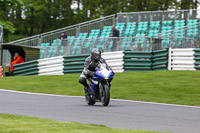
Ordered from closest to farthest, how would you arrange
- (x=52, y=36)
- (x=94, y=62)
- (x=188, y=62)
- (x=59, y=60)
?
(x=94, y=62) < (x=188, y=62) < (x=59, y=60) < (x=52, y=36)

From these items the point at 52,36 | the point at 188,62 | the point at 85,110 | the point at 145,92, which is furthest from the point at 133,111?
the point at 52,36

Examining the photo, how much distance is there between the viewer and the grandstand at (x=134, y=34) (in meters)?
23.2

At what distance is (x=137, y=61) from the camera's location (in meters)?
23.3

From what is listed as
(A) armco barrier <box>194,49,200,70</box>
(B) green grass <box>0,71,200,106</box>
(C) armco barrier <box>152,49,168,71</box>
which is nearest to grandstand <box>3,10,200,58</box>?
(C) armco barrier <box>152,49,168,71</box>

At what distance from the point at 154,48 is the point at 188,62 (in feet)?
6.49

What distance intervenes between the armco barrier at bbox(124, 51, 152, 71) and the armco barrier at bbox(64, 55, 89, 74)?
7.38 ft

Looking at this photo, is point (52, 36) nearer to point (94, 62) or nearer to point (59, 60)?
point (59, 60)

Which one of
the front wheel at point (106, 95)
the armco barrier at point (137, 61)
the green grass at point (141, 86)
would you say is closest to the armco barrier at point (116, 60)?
the armco barrier at point (137, 61)

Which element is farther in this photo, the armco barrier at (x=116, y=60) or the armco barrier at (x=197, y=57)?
the armco barrier at (x=116, y=60)

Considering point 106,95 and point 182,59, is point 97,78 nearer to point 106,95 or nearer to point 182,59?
point 106,95

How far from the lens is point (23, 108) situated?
11.6 m

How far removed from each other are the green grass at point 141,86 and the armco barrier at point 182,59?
0.87 metres

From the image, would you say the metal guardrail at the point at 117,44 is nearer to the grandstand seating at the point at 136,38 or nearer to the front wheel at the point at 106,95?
the grandstand seating at the point at 136,38

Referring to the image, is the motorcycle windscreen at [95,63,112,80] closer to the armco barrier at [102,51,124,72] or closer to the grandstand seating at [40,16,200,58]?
the grandstand seating at [40,16,200,58]
